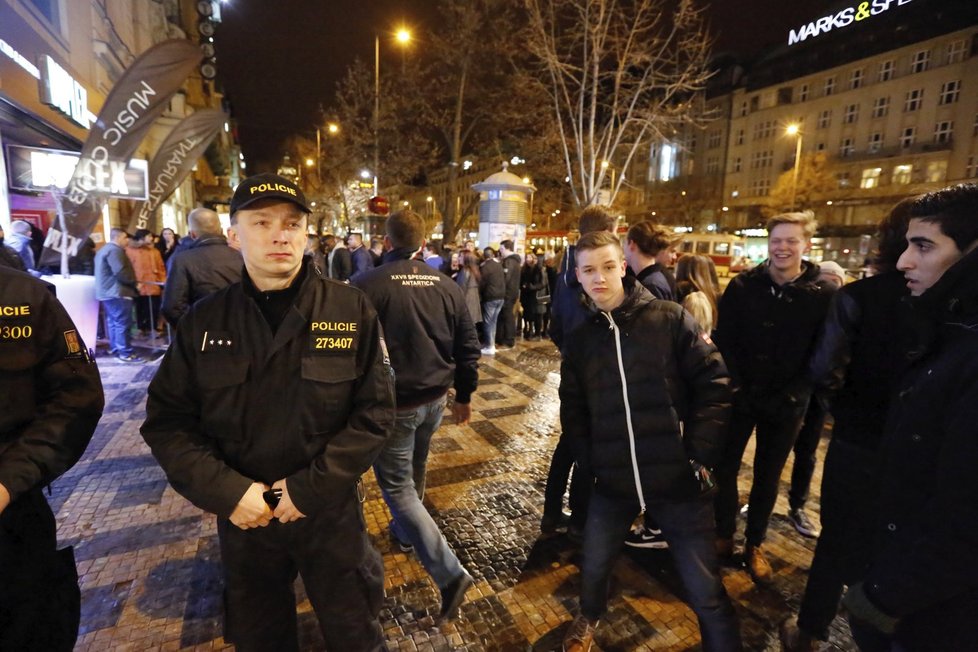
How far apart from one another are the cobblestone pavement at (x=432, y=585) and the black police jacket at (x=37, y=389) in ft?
4.44

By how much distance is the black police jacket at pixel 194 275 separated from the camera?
14.6 ft

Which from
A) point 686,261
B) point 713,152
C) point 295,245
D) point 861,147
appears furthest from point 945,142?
point 295,245

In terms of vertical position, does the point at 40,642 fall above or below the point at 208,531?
above

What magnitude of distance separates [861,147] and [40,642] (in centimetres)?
5987

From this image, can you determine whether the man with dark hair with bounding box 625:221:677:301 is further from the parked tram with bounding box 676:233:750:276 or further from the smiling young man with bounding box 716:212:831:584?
the parked tram with bounding box 676:233:750:276

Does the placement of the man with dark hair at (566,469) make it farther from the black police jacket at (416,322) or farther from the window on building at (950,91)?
the window on building at (950,91)

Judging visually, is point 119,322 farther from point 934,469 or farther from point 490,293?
point 934,469

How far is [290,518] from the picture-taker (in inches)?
67.2

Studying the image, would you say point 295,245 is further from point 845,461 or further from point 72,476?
point 72,476

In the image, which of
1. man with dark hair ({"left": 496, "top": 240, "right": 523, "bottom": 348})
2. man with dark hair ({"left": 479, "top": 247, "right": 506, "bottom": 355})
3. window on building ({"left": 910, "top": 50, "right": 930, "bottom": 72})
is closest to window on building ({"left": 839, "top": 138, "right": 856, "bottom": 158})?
window on building ({"left": 910, "top": 50, "right": 930, "bottom": 72})

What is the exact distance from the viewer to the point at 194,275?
446 centimetres

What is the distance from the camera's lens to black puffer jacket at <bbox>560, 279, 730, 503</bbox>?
220 cm

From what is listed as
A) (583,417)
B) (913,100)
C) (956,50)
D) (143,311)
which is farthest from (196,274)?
(913,100)

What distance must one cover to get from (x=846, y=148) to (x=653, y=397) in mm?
58710
